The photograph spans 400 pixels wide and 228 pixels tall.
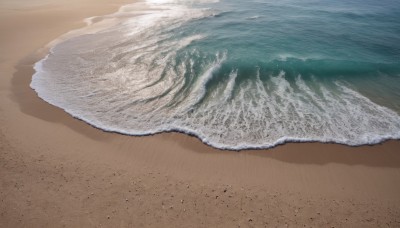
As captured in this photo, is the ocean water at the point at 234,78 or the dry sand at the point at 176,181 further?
the ocean water at the point at 234,78

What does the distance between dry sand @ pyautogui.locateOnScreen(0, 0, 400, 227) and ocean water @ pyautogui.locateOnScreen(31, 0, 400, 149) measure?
641 mm

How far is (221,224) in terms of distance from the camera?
591cm

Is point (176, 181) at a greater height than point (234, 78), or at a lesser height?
lesser

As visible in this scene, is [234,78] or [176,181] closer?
[176,181]

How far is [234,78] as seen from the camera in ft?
39.9

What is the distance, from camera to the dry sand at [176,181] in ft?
19.8

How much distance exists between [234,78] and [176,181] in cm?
675

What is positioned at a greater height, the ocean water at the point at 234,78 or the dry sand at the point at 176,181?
the ocean water at the point at 234,78

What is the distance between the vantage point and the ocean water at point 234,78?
29.2 ft

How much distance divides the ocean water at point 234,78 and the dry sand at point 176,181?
0.64 m

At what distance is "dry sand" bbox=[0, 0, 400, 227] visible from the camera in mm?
6039

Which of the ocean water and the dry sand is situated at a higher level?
the ocean water

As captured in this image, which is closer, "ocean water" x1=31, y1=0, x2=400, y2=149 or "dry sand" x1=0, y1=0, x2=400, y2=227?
"dry sand" x1=0, y1=0, x2=400, y2=227

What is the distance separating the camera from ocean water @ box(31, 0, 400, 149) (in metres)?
8.91
